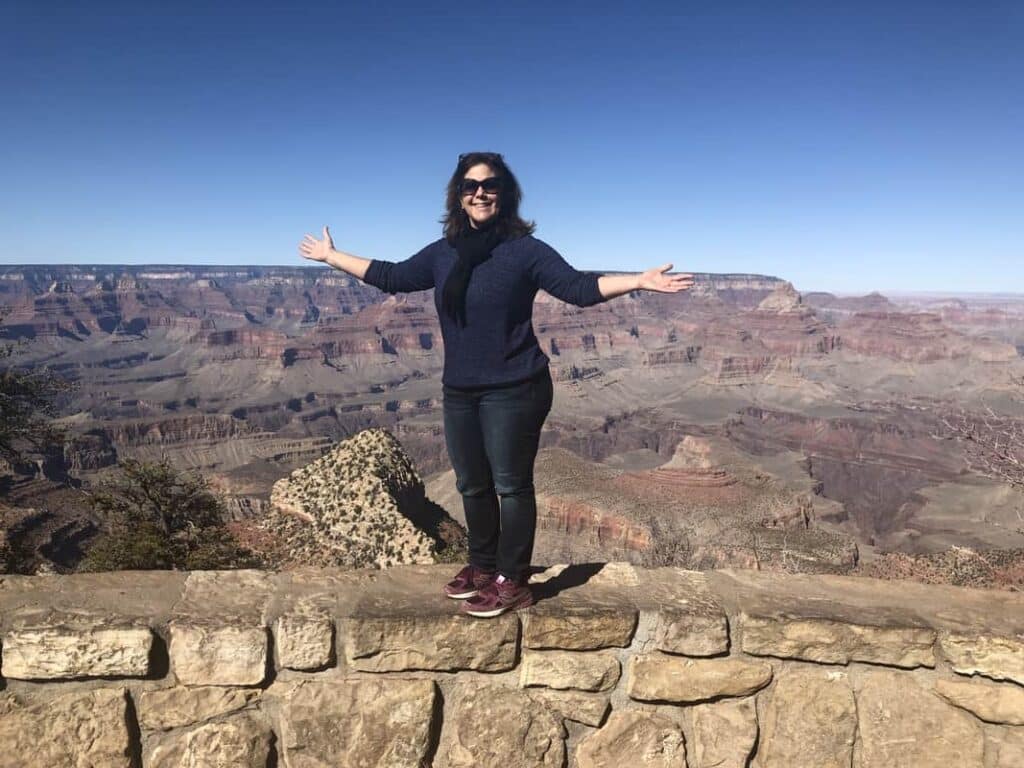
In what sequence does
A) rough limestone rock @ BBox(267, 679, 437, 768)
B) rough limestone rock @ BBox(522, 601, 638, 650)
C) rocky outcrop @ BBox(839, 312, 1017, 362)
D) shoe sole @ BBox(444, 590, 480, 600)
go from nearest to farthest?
rough limestone rock @ BBox(267, 679, 437, 768) → rough limestone rock @ BBox(522, 601, 638, 650) → shoe sole @ BBox(444, 590, 480, 600) → rocky outcrop @ BBox(839, 312, 1017, 362)

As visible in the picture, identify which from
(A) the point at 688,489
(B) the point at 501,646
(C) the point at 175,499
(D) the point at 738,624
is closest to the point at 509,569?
(B) the point at 501,646

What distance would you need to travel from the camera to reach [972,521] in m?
68.9

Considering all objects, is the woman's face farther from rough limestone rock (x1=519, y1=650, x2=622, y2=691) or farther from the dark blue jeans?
rough limestone rock (x1=519, y1=650, x2=622, y2=691)

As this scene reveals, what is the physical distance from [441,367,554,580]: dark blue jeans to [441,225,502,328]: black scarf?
1.26 feet

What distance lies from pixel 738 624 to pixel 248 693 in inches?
80.8

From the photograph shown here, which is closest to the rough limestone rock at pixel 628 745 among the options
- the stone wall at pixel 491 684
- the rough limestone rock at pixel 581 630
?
the stone wall at pixel 491 684

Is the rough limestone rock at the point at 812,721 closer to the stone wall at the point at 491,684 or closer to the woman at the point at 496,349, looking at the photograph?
the stone wall at the point at 491,684

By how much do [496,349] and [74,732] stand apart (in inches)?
90.2

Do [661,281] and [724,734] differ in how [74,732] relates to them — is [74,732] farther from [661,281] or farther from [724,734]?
[661,281]

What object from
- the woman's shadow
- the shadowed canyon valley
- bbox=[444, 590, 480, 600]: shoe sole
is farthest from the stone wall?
the shadowed canyon valley

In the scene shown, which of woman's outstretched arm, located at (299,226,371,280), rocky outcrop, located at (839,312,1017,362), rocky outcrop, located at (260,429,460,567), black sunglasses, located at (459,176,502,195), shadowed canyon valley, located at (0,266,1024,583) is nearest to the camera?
black sunglasses, located at (459,176,502,195)

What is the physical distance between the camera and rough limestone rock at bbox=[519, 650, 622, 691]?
2.68 metres

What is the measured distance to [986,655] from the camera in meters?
2.63

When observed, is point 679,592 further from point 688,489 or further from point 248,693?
point 688,489
